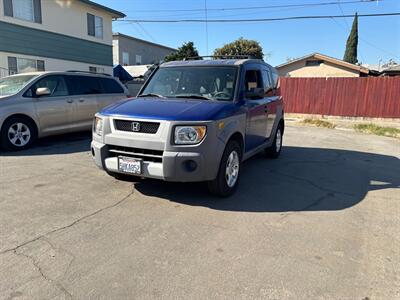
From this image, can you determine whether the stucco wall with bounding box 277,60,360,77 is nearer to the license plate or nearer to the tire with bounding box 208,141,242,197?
the tire with bounding box 208,141,242,197

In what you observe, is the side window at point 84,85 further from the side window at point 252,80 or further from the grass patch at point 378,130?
the grass patch at point 378,130

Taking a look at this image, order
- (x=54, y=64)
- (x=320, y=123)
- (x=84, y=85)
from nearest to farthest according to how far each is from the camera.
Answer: (x=84, y=85)
(x=320, y=123)
(x=54, y=64)

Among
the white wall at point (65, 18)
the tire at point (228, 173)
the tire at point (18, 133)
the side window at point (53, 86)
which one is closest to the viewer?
the tire at point (228, 173)

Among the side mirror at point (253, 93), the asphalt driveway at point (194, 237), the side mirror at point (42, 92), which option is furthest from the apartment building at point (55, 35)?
the side mirror at point (253, 93)

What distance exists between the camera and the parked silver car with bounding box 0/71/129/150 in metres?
7.72

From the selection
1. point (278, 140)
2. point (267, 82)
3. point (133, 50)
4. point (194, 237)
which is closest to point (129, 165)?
point (194, 237)

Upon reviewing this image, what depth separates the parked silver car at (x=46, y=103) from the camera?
25.3 feet

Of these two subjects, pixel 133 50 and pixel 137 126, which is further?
pixel 133 50

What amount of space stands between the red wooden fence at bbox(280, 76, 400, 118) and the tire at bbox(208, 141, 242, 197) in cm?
1544

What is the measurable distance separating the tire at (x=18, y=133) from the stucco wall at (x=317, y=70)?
29.1m

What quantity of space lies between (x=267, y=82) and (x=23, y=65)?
12.4 m

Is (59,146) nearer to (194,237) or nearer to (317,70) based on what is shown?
(194,237)

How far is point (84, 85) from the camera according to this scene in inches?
371

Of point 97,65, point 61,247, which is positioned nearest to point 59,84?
point 61,247
